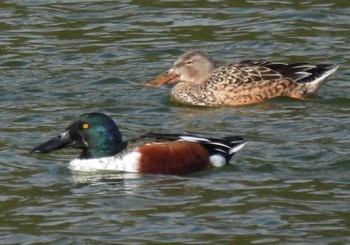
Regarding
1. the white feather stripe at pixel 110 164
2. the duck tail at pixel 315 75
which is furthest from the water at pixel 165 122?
the duck tail at pixel 315 75

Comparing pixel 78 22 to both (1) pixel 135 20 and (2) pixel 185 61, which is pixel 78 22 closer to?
(1) pixel 135 20

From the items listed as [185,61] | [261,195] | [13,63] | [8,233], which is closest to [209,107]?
[185,61]

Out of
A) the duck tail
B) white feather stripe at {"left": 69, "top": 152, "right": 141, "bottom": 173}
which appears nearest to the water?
white feather stripe at {"left": 69, "top": 152, "right": 141, "bottom": 173}

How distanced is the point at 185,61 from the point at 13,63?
2.20 meters

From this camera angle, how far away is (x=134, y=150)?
1302 cm

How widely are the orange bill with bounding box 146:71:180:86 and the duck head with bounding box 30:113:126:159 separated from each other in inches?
148

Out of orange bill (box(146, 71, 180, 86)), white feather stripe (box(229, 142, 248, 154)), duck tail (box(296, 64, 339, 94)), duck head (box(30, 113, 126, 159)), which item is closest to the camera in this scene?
duck head (box(30, 113, 126, 159))

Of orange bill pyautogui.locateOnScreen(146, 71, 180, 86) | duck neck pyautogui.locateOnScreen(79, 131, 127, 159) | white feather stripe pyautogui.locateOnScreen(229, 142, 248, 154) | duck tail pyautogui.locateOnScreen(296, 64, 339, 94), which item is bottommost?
orange bill pyautogui.locateOnScreen(146, 71, 180, 86)

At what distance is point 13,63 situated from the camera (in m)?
17.8

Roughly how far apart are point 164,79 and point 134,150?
4043mm

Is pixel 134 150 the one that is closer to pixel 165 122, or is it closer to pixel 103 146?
pixel 103 146

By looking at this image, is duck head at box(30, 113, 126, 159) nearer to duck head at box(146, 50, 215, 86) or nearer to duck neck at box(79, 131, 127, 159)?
duck neck at box(79, 131, 127, 159)

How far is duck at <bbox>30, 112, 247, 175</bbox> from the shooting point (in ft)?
42.5

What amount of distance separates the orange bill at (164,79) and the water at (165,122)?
0.43 ft
